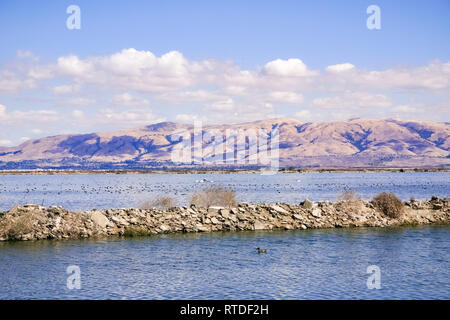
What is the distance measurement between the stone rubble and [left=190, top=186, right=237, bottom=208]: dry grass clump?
3.11 m

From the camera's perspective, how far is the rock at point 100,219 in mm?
30016

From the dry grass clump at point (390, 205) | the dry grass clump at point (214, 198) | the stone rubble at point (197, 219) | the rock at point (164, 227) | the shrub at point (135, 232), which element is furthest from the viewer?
the dry grass clump at point (214, 198)

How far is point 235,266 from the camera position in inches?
866

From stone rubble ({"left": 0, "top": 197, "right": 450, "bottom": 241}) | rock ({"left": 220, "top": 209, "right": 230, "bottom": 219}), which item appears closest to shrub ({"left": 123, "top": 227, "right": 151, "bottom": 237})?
stone rubble ({"left": 0, "top": 197, "right": 450, "bottom": 241})

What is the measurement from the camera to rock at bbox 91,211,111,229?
3002 cm

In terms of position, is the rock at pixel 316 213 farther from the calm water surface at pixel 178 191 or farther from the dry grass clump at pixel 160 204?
the dry grass clump at pixel 160 204

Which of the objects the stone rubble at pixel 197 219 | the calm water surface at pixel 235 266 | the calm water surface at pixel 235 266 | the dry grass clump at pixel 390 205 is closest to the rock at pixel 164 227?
the stone rubble at pixel 197 219

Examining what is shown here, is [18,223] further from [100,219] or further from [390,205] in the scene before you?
[390,205]

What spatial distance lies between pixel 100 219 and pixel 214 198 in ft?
29.4

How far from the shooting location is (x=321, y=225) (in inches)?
1315

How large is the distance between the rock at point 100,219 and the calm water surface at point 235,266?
6.36ft

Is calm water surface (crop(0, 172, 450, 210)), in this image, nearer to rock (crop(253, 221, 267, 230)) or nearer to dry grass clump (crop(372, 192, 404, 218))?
rock (crop(253, 221, 267, 230))
